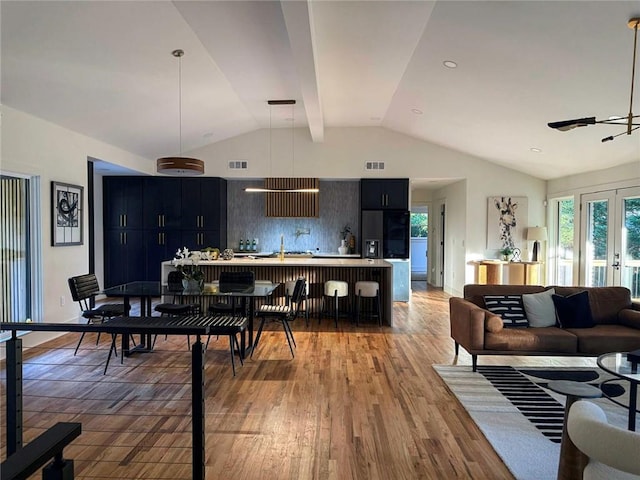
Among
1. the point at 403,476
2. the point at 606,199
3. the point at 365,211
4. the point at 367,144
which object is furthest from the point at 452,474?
the point at 367,144

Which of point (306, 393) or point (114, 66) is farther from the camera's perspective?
point (114, 66)

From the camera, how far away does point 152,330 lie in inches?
70.8

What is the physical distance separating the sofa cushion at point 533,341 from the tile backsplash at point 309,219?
5.24 m

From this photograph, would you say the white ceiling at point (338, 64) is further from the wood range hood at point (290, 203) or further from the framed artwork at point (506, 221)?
the wood range hood at point (290, 203)

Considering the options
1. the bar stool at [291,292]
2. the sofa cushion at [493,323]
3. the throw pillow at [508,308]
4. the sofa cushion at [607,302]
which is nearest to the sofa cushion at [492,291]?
the throw pillow at [508,308]

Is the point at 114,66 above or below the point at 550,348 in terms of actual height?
above

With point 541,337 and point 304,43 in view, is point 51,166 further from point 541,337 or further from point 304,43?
point 541,337

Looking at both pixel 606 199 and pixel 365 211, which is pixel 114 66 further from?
pixel 606 199

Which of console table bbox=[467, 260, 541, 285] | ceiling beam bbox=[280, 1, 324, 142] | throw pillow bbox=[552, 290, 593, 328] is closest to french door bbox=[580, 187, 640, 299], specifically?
console table bbox=[467, 260, 541, 285]

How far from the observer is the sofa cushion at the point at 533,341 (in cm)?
378

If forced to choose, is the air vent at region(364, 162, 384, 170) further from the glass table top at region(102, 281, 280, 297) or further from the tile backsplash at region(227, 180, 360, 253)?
the glass table top at region(102, 281, 280, 297)

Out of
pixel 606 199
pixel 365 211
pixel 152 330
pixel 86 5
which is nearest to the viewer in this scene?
pixel 152 330

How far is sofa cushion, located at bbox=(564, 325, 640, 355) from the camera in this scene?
3729 mm

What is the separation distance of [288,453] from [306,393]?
93 cm
